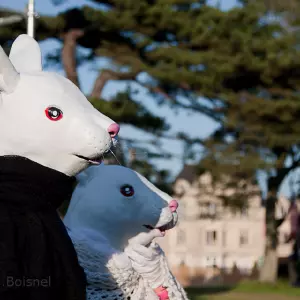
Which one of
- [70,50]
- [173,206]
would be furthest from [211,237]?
[173,206]

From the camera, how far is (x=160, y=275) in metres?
5.36

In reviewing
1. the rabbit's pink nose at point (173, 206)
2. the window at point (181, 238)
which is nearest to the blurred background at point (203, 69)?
the rabbit's pink nose at point (173, 206)

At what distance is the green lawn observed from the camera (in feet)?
59.6

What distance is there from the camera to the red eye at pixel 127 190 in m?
5.37

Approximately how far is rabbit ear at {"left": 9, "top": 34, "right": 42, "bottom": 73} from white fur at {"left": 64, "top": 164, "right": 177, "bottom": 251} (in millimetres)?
1324

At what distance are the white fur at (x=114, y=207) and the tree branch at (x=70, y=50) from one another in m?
11.6

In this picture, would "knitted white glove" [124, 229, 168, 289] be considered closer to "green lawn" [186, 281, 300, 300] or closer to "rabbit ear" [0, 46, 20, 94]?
"rabbit ear" [0, 46, 20, 94]

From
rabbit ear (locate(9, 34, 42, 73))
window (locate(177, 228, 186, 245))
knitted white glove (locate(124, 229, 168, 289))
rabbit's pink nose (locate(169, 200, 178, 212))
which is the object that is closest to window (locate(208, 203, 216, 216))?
rabbit's pink nose (locate(169, 200, 178, 212))

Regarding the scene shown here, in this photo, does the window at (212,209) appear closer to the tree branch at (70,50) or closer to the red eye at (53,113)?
the tree branch at (70,50)

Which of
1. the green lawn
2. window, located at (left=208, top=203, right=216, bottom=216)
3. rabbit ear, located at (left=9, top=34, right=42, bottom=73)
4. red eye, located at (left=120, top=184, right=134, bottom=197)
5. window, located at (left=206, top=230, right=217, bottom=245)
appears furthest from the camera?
window, located at (left=206, top=230, right=217, bottom=245)

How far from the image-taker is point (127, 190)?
5387mm

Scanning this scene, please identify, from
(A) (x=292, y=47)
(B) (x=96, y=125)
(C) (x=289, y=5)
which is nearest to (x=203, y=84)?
(A) (x=292, y=47)

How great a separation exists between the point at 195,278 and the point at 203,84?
53.5ft

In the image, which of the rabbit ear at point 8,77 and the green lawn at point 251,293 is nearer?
the rabbit ear at point 8,77
